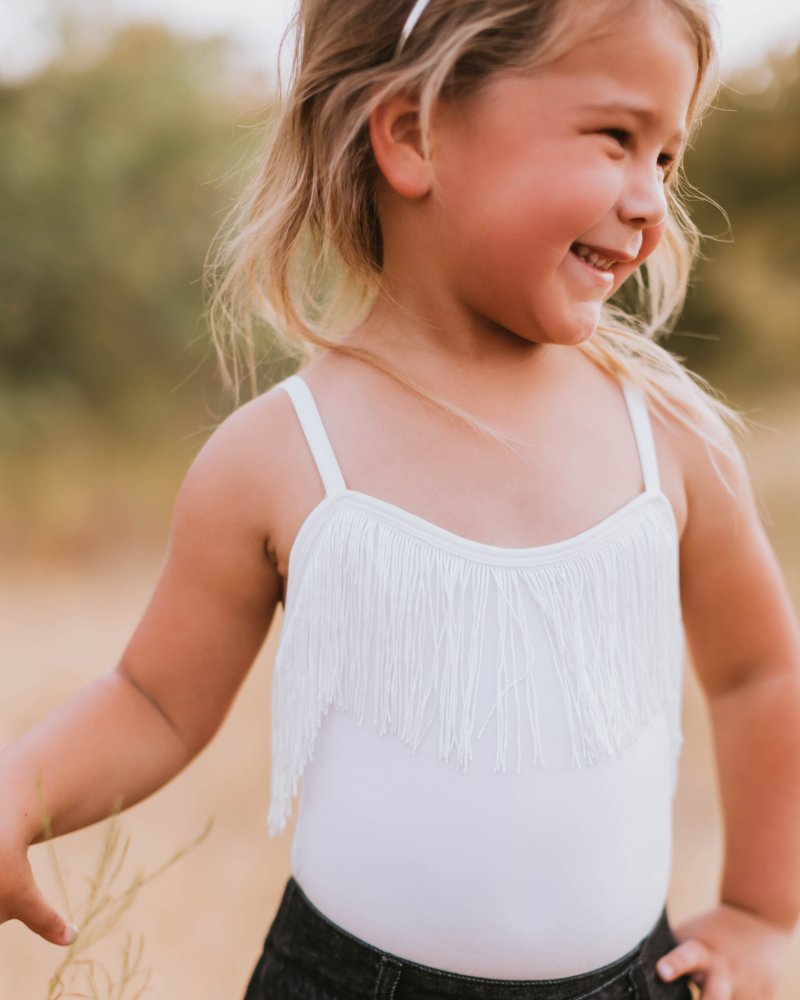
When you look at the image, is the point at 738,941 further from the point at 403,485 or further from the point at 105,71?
the point at 105,71

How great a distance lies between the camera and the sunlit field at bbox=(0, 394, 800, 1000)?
189 centimetres

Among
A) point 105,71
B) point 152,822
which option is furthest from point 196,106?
point 152,822

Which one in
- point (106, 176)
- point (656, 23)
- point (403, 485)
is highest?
point (106, 176)

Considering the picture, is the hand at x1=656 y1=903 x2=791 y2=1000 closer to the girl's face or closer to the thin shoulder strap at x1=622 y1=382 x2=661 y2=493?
the thin shoulder strap at x1=622 y1=382 x2=661 y2=493

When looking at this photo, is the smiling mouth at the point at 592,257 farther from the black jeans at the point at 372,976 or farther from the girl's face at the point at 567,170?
the black jeans at the point at 372,976

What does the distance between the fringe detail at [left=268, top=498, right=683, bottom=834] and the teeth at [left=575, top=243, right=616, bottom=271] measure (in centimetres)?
22

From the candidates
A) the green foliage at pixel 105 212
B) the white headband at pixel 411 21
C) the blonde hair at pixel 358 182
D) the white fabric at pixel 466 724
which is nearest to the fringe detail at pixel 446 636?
the white fabric at pixel 466 724

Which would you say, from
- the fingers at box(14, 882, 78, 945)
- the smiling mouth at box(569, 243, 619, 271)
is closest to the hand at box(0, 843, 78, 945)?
the fingers at box(14, 882, 78, 945)

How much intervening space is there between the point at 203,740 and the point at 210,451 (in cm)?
28

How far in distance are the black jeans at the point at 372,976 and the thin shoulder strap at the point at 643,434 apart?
42 centimetres

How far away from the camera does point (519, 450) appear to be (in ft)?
3.32

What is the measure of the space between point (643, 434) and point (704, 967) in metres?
0.52

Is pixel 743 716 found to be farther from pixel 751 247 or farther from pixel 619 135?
pixel 751 247

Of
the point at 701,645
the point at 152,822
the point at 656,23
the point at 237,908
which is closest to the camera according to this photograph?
the point at 656,23
